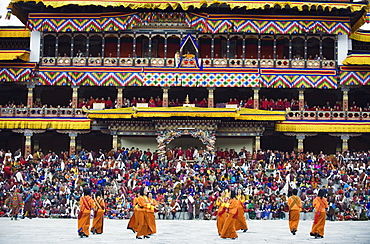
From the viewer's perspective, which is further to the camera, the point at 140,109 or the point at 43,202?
the point at 140,109

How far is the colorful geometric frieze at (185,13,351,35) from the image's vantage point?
45031mm

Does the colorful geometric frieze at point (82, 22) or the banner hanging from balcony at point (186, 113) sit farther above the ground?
the colorful geometric frieze at point (82, 22)

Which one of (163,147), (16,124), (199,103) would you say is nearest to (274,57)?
(199,103)

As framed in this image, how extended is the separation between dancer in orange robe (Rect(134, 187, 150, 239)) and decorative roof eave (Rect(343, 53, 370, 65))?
24.3 m

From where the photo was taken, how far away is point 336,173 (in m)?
37.6

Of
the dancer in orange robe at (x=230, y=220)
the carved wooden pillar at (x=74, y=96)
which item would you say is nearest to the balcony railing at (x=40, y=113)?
the carved wooden pillar at (x=74, y=96)

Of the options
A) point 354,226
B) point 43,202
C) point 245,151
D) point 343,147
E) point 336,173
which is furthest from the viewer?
point 343,147

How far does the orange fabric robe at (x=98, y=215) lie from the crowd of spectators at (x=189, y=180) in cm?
841

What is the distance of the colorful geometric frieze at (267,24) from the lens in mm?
45031

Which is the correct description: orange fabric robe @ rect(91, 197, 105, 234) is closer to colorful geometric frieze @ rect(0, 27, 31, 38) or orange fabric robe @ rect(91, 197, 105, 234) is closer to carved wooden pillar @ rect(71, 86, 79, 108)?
carved wooden pillar @ rect(71, 86, 79, 108)

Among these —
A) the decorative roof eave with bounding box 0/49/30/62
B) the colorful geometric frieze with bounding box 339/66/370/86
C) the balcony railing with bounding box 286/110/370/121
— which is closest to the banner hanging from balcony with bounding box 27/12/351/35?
the decorative roof eave with bounding box 0/49/30/62

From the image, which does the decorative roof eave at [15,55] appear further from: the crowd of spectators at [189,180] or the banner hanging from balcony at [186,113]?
the crowd of spectators at [189,180]

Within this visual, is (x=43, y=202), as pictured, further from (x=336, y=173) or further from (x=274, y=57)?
(x=274, y=57)

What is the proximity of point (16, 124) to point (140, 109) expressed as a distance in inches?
363
